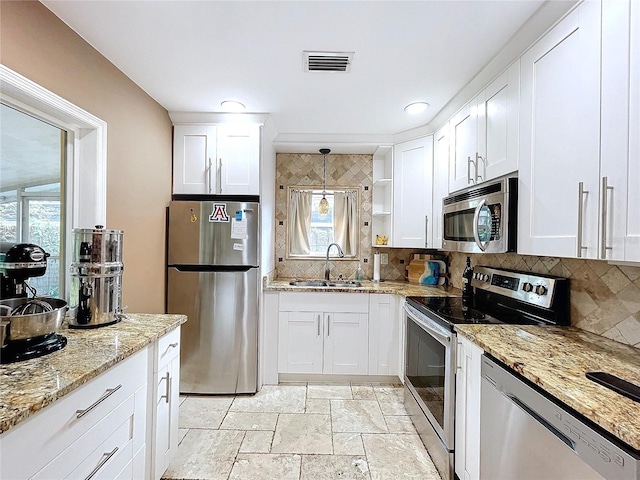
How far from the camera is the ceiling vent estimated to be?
69.7 inches

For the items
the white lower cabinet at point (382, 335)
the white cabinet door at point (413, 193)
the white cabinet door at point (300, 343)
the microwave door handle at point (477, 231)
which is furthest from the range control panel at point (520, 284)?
the white cabinet door at point (300, 343)

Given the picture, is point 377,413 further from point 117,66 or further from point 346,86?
point 117,66

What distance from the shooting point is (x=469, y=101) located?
85.4 inches

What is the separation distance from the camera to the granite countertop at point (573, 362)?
843 millimetres

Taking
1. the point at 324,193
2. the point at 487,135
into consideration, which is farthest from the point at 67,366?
the point at 324,193

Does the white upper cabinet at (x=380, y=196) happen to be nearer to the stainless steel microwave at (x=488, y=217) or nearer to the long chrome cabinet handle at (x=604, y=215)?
the stainless steel microwave at (x=488, y=217)

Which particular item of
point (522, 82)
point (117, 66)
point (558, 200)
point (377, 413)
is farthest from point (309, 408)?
point (117, 66)

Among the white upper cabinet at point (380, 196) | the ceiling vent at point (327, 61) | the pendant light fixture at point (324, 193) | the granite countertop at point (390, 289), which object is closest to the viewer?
the ceiling vent at point (327, 61)

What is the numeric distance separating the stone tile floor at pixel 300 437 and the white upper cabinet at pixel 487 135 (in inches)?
71.1

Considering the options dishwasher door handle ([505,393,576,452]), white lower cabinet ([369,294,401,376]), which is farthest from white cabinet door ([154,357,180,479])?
white lower cabinet ([369,294,401,376])

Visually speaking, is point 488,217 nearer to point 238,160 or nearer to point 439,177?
point 439,177

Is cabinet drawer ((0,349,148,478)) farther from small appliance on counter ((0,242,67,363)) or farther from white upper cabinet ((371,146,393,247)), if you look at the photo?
white upper cabinet ((371,146,393,247))

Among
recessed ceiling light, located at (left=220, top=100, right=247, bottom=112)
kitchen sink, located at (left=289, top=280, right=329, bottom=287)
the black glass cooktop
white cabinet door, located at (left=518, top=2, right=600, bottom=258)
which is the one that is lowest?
kitchen sink, located at (left=289, top=280, right=329, bottom=287)

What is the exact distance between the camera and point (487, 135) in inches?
76.6
